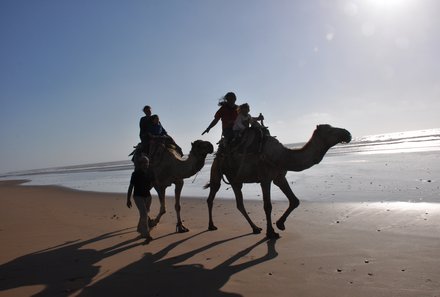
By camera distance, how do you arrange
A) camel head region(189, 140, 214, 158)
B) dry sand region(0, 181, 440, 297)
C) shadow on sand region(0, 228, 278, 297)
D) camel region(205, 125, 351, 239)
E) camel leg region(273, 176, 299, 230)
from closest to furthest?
dry sand region(0, 181, 440, 297), shadow on sand region(0, 228, 278, 297), camel region(205, 125, 351, 239), camel leg region(273, 176, 299, 230), camel head region(189, 140, 214, 158)

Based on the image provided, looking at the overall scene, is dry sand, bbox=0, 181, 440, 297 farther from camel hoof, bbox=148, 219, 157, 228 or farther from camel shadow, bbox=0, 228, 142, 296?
camel hoof, bbox=148, 219, 157, 228

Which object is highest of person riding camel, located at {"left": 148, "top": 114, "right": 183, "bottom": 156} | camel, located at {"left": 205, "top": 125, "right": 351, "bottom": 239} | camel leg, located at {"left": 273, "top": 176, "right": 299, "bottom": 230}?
person riding camel, located at {"left": 148, "top": 114, "right": 183, "bottom": 156}

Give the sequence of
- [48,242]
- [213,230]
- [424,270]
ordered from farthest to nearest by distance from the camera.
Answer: [213,230], [48,242], [424,270]

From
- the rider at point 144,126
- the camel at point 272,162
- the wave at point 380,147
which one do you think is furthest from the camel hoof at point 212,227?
the wave at point 380,147

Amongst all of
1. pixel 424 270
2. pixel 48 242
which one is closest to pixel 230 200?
pixel 48 242

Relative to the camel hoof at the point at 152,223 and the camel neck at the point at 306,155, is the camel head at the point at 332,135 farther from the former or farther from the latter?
the camel hoof at the point at 152,223

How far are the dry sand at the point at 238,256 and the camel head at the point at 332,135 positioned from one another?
1.75 meters

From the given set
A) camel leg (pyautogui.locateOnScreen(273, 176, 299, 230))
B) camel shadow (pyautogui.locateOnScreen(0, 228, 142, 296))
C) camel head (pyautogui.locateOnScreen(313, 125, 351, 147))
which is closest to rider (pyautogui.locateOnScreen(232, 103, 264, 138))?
camel leg (pyautogui.locateOnScreen(273, 176, 299, 230))

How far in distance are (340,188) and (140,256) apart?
9.66 metres

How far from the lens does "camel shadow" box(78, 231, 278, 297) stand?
17.1ft

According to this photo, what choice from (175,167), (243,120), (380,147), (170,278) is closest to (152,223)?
(175,167)

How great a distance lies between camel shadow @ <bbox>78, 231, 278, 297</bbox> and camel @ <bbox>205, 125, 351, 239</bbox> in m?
1.37

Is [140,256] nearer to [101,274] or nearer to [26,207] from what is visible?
[101,274]

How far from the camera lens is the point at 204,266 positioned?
6.34 meters
